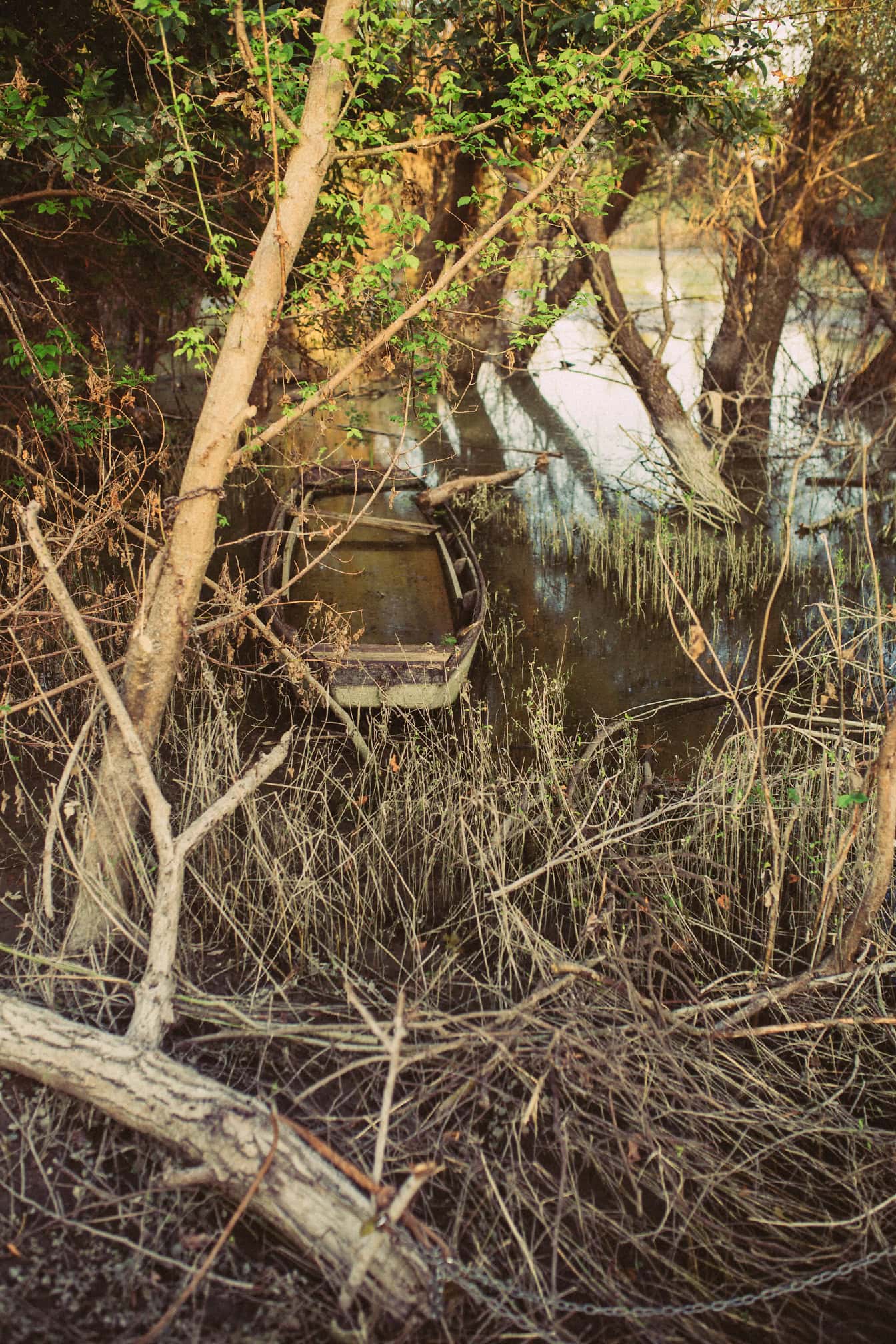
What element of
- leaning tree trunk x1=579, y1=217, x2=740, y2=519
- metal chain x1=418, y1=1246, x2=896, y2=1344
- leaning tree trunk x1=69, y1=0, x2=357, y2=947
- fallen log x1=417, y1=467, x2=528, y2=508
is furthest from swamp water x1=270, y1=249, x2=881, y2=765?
metal chain x1=418, y1=1246, x2=896, y2=1344

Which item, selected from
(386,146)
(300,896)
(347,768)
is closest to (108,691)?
(300,896)

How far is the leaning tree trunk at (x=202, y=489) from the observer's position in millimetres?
4547

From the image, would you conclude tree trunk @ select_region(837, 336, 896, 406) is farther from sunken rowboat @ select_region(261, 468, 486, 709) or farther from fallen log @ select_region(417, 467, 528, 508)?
sunken rowboat @ select_region(261, 468, 486, 709)

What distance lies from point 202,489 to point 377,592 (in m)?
4.16

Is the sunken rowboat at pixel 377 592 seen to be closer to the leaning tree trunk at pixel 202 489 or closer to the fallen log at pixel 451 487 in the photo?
the fallen log at pixel 451 487

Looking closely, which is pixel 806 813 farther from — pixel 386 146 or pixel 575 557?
pixel 575 557

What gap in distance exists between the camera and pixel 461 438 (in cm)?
1433

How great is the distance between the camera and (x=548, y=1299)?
3229 mm

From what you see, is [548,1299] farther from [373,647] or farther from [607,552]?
[607,552]

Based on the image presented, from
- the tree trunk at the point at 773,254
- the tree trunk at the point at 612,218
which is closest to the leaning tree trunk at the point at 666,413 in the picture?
the tree trunk at the point at 773,254

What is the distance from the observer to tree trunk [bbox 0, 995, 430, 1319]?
3.14 meters

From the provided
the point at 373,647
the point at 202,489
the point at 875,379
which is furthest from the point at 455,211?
the point at 202,489

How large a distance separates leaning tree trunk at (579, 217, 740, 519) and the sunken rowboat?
9.13ft

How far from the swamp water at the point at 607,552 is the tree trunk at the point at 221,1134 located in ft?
10.6
